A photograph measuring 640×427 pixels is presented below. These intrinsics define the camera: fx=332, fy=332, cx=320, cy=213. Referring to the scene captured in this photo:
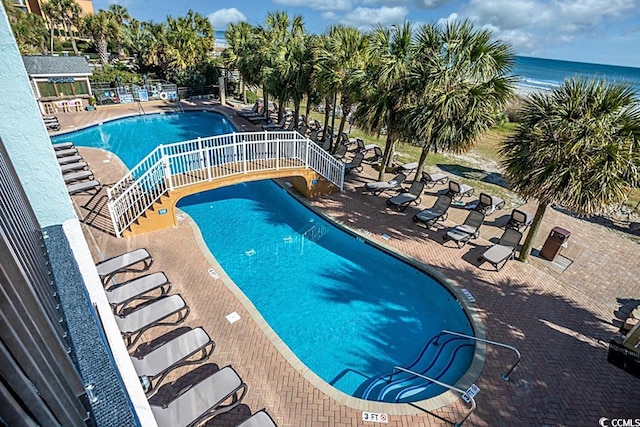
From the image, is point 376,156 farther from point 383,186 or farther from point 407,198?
point 407,198

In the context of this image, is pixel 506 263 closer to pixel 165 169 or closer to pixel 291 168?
pixel 291 168

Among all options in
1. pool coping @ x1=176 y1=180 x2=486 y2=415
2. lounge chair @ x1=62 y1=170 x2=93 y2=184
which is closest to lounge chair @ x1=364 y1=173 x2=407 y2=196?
pool coping @ x1=176 y1=180 x2=486 y2=415

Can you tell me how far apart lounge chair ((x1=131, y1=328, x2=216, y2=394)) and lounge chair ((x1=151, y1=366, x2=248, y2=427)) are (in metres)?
0.53

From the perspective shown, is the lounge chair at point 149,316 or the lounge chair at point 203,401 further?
the lounge chair at point 149,316

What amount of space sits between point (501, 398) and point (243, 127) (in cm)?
2101

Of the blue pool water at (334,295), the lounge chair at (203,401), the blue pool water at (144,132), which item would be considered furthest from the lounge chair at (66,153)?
the lounge chair at (203,401)

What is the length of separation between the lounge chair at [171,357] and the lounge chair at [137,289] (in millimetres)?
1793

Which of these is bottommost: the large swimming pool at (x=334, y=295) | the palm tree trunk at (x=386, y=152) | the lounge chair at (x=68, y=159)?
the large swimming pool at (x=334, y=295)

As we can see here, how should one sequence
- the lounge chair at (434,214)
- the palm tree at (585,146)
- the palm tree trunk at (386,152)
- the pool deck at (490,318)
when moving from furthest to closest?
1. the palm tree trunk at (386,152)
2. the lounge chair at (434,214)
3. the palm tree at (585,146)
4. the pool deck at (490,318)

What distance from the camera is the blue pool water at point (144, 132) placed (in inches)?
758

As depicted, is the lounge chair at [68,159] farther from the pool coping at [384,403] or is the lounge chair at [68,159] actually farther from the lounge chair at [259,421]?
the lounge chair at [259,421]

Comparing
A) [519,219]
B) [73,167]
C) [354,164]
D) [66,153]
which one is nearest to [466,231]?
[519,219]

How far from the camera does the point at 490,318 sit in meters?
8.75

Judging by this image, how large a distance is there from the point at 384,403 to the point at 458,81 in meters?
10.4
